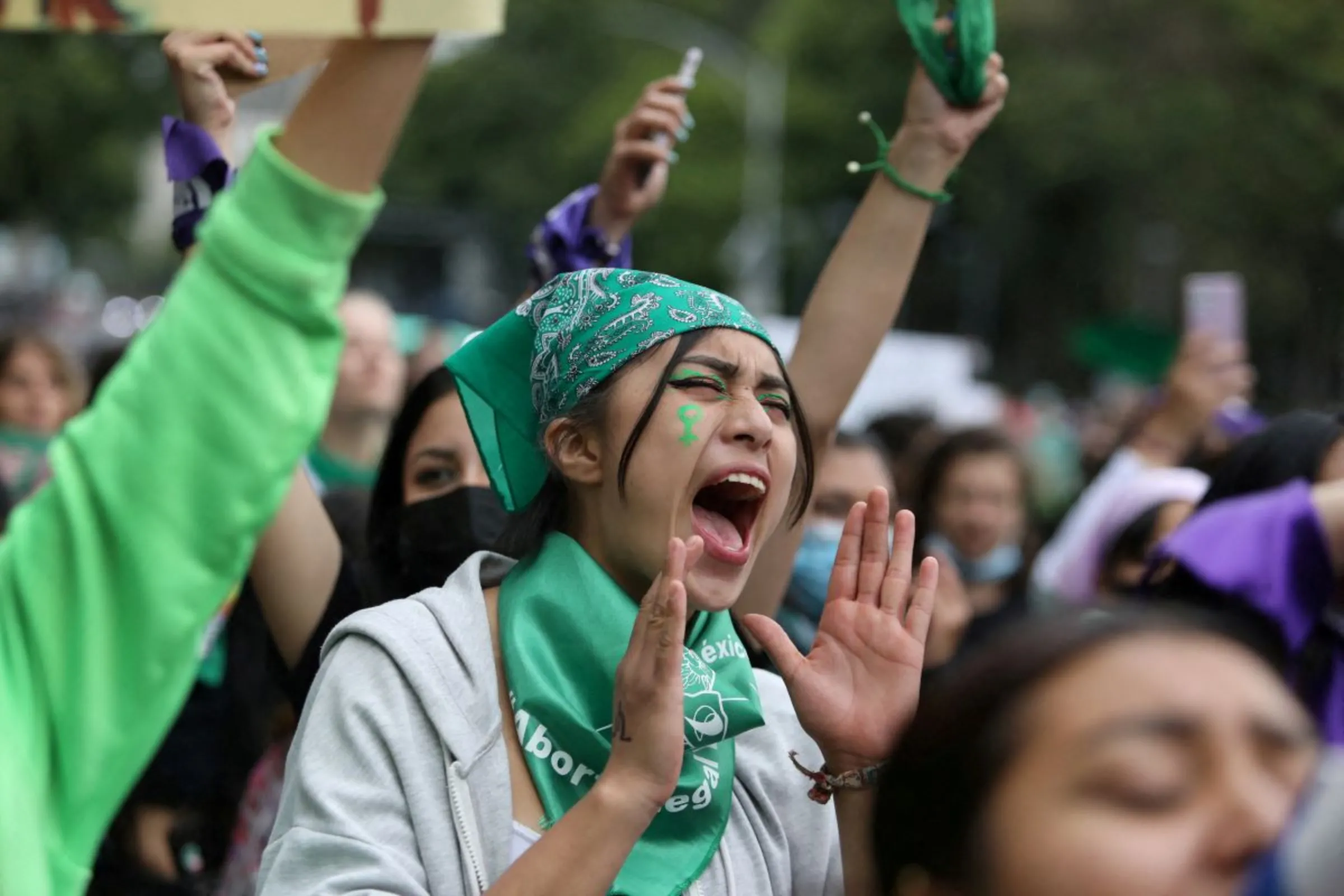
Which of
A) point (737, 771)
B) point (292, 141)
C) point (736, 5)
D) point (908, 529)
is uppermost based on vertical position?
point (292, 141)

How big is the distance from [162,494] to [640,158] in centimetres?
231

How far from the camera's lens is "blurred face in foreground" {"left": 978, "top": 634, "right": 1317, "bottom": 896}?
4.36ft

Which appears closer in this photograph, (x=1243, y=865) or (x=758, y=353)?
(x=1243, y=865)

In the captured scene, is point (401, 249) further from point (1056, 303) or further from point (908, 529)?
point (908, 529)

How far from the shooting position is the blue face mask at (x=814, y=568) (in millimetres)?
4609

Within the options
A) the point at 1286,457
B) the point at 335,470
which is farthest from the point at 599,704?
the point at 335,470

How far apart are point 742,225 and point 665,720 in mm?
38772

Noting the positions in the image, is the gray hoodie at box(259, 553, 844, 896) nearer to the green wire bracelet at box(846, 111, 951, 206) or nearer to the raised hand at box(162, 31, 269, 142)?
the raised hand at box(162, 31, 269, 142)

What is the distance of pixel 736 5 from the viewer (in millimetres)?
66938

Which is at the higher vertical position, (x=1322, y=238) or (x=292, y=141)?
(x=292, y=141)

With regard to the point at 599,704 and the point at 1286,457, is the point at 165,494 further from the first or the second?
the point at 1286,457

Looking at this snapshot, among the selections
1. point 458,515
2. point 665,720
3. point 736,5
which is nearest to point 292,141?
point 665,720

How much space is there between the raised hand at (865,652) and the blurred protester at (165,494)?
3.04ft

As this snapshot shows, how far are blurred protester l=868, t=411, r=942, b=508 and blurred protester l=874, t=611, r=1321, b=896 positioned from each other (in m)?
4.83
